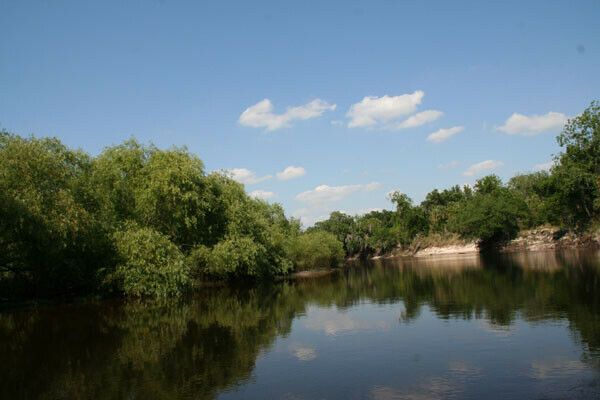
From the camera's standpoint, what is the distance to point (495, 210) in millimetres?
108625

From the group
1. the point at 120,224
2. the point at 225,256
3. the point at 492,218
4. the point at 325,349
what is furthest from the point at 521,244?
the point at 325,349

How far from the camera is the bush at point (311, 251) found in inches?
3381

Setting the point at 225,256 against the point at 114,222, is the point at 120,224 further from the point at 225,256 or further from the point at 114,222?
the point at 225,256

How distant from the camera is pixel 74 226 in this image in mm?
36812

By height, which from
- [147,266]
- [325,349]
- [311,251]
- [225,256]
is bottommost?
[325,349]

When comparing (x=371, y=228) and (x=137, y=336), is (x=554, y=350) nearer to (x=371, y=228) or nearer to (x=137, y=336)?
(x=137, y=336)

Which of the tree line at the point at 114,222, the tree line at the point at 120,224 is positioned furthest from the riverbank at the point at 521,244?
the tree line at the point at 114,222

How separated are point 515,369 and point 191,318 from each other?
21256mm

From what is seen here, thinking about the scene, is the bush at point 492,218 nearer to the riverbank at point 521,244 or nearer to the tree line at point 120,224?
the riverbank at point 521,244

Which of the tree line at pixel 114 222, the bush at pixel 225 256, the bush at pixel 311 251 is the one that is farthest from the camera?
the bush at pixel 311 251

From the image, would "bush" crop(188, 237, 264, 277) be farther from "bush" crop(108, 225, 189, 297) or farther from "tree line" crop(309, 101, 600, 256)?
"tree line" crop(309, 101, 600, 256)

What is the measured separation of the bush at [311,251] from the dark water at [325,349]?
4922 cm

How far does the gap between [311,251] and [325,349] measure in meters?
66.4

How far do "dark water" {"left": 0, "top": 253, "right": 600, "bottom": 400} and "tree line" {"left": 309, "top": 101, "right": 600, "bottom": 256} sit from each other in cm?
6268
